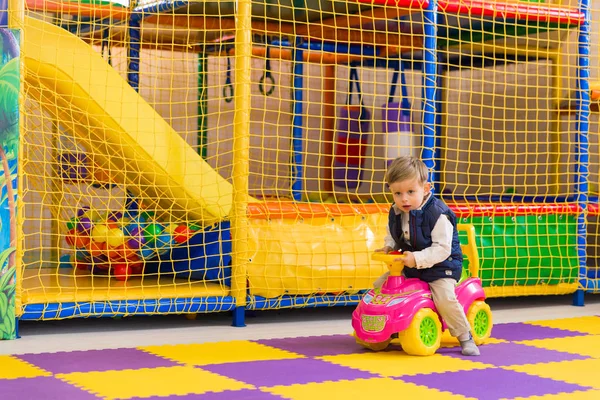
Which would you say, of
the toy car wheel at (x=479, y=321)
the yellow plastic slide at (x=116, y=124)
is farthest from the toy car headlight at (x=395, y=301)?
the yellow plastic slide at (x=116, y=124)

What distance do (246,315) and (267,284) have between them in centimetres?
37

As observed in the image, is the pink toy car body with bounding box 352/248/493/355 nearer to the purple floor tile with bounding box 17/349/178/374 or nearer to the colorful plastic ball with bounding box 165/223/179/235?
the purple floor tile with bounding box 17/349/178/374

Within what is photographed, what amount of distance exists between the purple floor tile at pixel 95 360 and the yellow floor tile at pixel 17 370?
36 millimetres

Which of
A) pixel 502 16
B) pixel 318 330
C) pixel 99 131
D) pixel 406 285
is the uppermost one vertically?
pixel 502 16

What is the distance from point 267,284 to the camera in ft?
14.7

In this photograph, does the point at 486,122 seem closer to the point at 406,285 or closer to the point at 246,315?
the point at 246,315

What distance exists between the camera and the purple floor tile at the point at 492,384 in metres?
2.88

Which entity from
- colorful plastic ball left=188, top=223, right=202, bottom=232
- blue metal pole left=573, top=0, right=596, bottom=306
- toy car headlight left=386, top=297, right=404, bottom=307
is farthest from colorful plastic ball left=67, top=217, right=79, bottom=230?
blue metal pole left=573, top=0, right=596, bottom=306

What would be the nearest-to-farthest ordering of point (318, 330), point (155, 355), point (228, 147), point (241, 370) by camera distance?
point (241, 370) < point (155, 355) < point (318, 330) < point (228, 147)

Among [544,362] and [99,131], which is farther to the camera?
[99,131]

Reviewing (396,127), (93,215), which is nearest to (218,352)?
(93,215)

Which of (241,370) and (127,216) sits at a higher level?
(127,216)

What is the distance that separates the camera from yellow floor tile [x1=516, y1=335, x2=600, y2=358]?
145 inches

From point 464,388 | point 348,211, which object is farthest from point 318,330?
point 464,388
